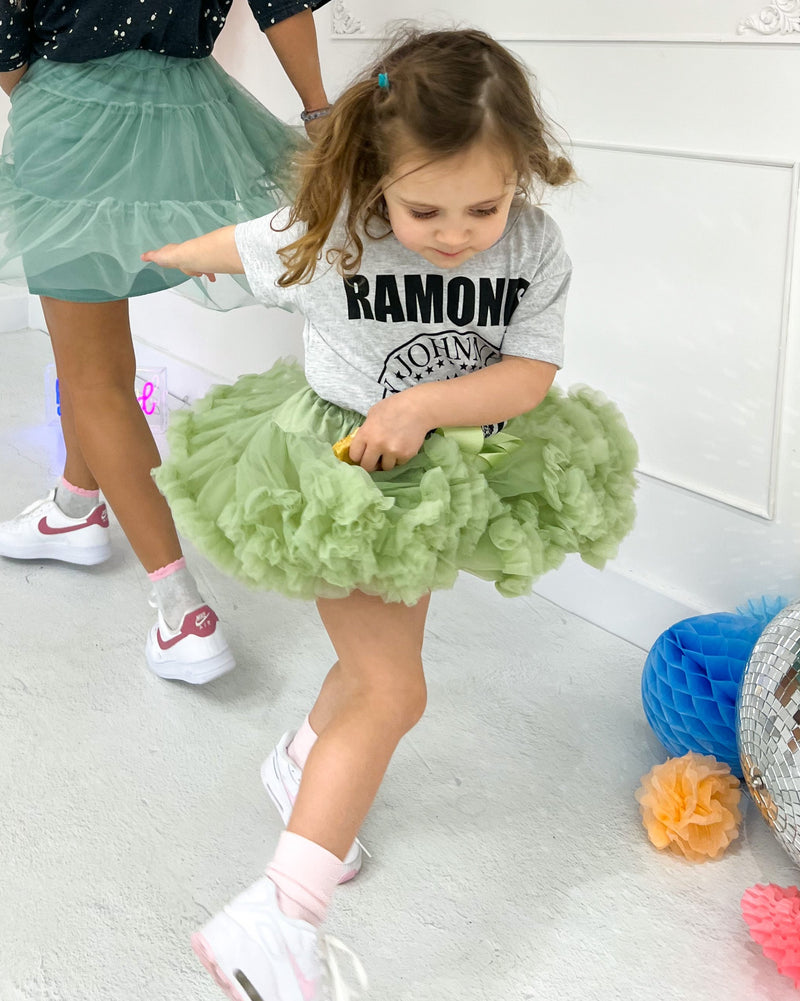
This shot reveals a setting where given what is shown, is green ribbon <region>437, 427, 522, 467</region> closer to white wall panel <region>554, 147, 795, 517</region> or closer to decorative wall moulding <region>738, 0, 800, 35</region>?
white wall panel <region>554, 147, 795, 517</region>

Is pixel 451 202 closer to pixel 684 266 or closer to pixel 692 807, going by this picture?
pixel 684 266

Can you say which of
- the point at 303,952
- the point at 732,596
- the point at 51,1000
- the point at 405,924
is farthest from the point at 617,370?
the point at 51,1000

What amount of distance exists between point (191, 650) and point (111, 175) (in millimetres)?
650

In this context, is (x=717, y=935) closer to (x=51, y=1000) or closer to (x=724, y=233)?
(x=51, y=1000)

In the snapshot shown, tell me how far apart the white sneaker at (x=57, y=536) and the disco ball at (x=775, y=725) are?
110 cm

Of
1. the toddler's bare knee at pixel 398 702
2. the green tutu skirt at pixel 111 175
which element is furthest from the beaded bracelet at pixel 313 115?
the toddler's bare knee at pixel 398 702

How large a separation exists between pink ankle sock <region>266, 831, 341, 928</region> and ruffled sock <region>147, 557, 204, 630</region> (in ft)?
2.02

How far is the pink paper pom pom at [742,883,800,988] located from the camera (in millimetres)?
1088

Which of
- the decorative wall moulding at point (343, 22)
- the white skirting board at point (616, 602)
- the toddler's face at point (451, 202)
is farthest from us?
the decorative wall moulding at point (343, 22)

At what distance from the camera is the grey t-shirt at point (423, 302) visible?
1.07 m

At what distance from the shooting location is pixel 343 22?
181 centimetres

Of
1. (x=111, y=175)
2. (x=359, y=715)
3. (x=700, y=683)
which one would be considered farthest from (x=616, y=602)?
(x=111, y=175)

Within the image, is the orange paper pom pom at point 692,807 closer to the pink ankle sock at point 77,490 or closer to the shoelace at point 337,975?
the shoelace at point 337,975

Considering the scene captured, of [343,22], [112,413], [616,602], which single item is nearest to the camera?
[112,413]
